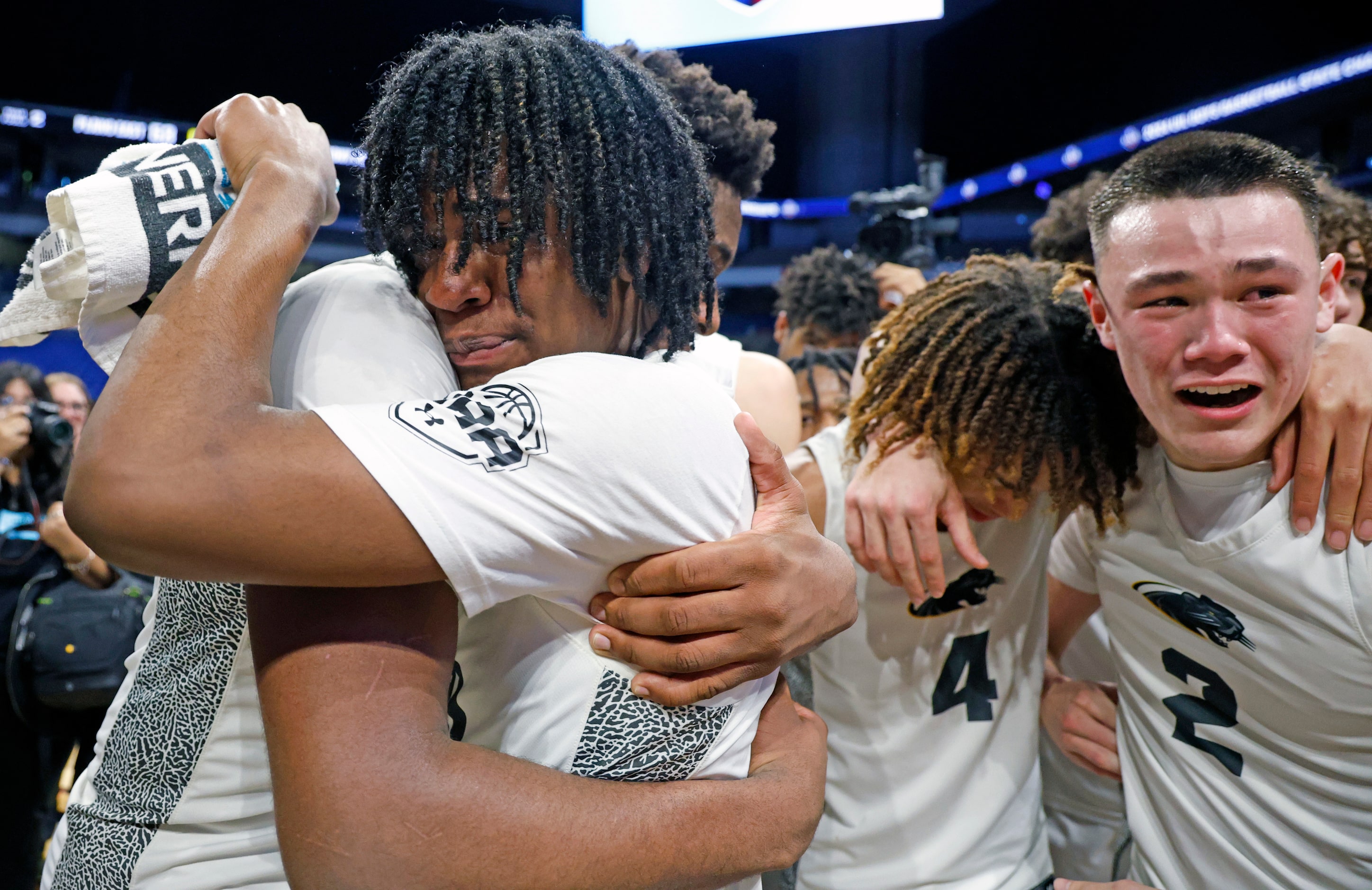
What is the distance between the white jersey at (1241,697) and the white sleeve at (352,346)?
3.84 ft

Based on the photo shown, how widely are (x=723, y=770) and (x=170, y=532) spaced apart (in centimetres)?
55

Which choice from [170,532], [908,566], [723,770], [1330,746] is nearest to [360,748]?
[170,532]

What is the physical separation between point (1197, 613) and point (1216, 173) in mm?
656

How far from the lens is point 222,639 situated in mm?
909

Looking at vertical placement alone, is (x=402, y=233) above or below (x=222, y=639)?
above

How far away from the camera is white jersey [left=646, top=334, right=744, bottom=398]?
1894mm

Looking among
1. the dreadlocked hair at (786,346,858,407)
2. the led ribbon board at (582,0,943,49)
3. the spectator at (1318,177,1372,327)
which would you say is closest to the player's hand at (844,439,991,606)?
the spectator at (1318,177,1372,327)

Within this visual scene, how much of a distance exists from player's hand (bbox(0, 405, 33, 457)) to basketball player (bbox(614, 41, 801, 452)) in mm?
1983

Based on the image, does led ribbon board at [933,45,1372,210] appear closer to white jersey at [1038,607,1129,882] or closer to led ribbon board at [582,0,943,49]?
led ribbon board at [582,0,943,49]

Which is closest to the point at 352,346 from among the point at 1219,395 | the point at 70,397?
the point at 1219,395

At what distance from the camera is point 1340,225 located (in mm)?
1920

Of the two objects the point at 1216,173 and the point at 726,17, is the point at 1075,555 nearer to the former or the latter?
the point at 1216,173

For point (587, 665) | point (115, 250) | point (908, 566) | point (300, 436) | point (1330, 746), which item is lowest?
point (1330, 746)

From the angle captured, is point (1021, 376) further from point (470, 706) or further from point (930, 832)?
point (470, 706)
